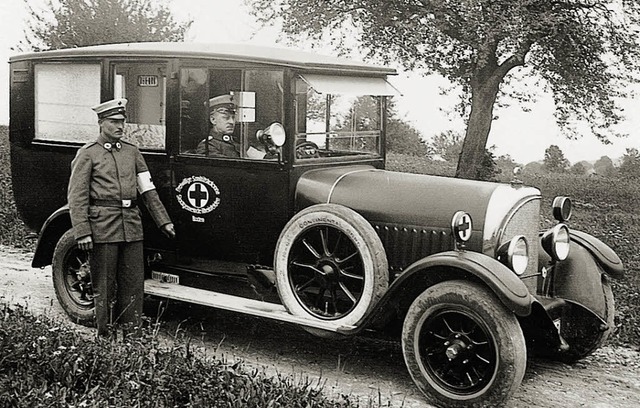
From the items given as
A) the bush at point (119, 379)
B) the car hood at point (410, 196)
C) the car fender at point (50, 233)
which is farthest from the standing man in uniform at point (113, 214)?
the car hood at point (410, 196)

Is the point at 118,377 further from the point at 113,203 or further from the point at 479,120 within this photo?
the point at 479,120

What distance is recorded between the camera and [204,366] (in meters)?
4.61

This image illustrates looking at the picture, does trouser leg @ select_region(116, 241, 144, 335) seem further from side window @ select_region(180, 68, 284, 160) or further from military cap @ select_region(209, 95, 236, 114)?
military cap @ select_region(209, 95, 236, 114)

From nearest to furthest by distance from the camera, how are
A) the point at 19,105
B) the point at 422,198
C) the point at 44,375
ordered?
1. the point at 44,375
2. the point at 422,198
3. the point at 19,105

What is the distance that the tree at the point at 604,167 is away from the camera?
20.8m

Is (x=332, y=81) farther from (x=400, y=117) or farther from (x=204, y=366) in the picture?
(x=400, y=117)

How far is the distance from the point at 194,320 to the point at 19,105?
246cm

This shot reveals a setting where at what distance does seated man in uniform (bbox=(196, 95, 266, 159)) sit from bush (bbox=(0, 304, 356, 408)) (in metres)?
1.64

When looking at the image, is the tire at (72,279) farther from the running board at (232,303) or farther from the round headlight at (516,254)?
the round headlight at (516,254)

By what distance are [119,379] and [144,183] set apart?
1.93 meters

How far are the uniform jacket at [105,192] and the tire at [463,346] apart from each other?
7.02 feet

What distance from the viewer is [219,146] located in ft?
19.3

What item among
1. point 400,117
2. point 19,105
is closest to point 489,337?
point 19,105

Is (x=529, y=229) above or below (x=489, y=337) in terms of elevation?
above
